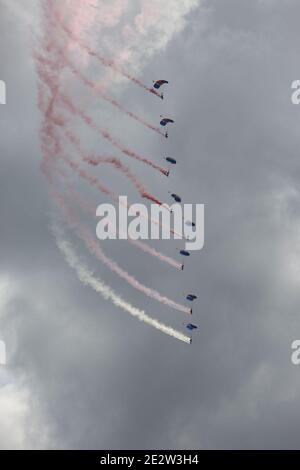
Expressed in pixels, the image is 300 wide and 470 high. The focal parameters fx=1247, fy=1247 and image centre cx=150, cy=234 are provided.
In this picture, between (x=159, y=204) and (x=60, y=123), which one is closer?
(x=60, y=123)

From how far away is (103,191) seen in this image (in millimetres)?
189625

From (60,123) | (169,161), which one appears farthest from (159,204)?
(60,123)

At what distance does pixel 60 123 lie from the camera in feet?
580

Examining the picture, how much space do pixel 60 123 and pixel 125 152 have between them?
16914 mm

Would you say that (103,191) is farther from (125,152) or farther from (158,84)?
(158,84)

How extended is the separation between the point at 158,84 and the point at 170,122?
25.1 ft
